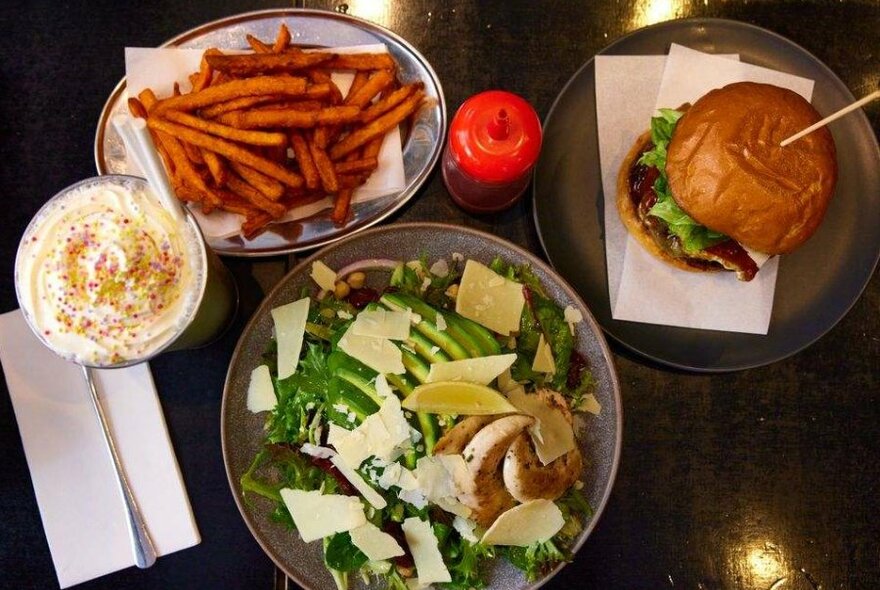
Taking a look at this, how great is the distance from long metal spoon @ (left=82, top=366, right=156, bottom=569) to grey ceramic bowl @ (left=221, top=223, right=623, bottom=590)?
1.13 ft

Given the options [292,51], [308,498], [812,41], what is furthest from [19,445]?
[812,41]

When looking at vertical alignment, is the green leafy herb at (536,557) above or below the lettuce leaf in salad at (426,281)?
below

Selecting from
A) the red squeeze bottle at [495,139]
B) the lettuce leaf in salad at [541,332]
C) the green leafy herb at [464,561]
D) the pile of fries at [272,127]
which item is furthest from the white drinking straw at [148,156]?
the green leafy herb at [464,561]

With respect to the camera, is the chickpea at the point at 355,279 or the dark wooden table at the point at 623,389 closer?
the chickpea at the point at 355,279

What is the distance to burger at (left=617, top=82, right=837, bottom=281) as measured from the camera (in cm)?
153

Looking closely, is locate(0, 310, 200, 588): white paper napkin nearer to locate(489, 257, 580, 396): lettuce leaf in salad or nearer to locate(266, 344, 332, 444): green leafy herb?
locate(266, 344, 332, 444): green leafy herb

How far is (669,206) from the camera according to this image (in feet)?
5.42

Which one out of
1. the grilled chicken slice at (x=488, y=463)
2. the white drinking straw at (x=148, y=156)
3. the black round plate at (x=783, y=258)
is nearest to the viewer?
the white drinking straw at (x=148, y=156)

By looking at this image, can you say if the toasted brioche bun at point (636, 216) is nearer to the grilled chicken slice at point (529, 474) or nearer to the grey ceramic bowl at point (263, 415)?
the grey ceramic bowl at point (263, 415)

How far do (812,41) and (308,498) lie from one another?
1956 millimetres

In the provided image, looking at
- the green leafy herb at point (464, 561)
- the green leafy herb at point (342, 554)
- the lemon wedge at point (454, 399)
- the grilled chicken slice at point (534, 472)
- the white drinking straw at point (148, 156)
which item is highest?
the white drinking straw at point (148, 156)

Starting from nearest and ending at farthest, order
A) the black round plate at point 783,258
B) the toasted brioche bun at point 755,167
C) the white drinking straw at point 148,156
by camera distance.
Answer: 1. the white drinking straw at point 148,156
2. the toasted brioche bun at point 755,167
3. the black round plate at point 783,258

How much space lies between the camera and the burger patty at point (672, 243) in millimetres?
1677

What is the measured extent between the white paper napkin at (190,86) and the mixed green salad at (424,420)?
8.7 inches
